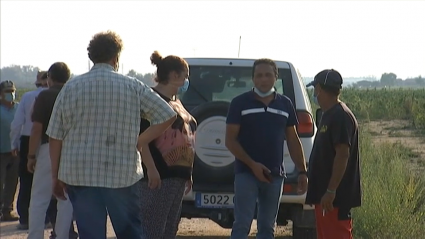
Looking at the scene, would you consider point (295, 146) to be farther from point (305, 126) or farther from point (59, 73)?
point (59, 73)

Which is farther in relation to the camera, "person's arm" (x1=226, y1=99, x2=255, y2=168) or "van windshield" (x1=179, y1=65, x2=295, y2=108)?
"van windshield" (x1=179, y1=65, x2=295, y2=108)

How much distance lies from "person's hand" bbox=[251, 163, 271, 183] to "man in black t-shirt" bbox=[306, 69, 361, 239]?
1.29 feet

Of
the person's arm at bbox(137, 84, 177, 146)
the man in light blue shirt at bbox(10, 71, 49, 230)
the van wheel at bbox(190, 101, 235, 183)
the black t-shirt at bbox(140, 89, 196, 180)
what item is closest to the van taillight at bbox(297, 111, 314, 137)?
the van wheel at bbox(190, 101, 235, 183)

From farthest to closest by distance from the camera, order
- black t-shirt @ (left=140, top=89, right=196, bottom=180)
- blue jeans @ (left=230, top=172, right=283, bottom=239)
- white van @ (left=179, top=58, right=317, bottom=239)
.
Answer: white van @ (left=179, top=58, right=317, bottom=239), blue jeans @ (left=230, top=172, right=283, bottom=239), black t-shirt @ (left=140, top=89, right=196, bottom=180)

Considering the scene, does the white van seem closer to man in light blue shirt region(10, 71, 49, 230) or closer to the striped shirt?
man in light blue shirt region(10, 71, 49, 230)

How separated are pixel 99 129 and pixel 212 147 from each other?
2.43 metres

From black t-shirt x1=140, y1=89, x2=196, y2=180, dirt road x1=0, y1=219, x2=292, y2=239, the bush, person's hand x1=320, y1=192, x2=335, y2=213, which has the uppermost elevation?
black t-shirt x1=140, y1=89, x2=196, y2=180

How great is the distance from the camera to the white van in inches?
290

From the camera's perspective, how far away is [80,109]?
16.7ft

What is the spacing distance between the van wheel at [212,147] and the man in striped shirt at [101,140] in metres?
2.00

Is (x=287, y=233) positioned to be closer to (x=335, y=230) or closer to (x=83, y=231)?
(x=335, y=230)

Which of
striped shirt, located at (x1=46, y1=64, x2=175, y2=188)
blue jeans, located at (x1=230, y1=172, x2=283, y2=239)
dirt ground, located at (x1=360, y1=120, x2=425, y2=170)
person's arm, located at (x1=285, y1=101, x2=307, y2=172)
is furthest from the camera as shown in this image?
dirt ground, located at (x1=360, y1=120, x2=425, y2=170)

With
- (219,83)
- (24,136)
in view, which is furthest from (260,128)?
(24,136)

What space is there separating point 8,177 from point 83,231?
6263mm
